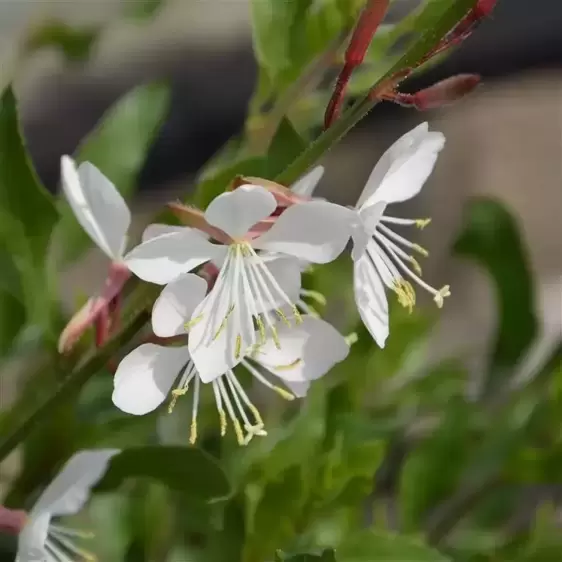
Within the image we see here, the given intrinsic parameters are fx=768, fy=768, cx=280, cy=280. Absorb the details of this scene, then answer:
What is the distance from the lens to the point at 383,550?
41 centimetres

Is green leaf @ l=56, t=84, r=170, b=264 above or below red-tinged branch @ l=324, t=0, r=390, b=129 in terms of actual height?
above

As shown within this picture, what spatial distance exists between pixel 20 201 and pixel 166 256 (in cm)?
18

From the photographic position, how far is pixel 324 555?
338mm

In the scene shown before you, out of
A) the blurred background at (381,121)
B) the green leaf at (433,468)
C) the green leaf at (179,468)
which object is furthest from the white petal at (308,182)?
the blurred background at (381,121)

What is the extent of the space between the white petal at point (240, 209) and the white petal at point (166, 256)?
0.04ft

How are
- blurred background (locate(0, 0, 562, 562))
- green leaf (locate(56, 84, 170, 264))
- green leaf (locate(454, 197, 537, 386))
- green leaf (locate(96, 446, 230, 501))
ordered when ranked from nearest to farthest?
green leaf (locate(96, 446, 230, 501)) → green leaf (locate(56, 84, 170, 264)) → green leaf (locate(454, 197, 537, 386)) → blurred background (locate(0, 0, 562, 562))

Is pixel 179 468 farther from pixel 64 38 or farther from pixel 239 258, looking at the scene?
pixel 64 38

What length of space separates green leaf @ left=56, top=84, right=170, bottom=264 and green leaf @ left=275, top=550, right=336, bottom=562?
296 mm

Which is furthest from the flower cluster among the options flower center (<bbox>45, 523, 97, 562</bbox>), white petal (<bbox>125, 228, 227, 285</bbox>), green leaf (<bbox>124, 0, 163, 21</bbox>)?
green leaf (<bbox>124, 0, 163, 21</bbox>)

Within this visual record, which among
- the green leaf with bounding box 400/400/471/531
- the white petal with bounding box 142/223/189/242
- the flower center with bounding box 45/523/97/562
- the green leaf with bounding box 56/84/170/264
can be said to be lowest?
the green leaf with bounding box 400/400/471/531

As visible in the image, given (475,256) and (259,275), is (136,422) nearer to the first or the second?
(259,275)

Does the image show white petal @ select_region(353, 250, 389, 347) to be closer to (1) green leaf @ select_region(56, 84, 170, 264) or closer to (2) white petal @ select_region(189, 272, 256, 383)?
(2) white petal @ select_region(189, 272, 256, 383)

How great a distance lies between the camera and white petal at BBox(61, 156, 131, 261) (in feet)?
1.18

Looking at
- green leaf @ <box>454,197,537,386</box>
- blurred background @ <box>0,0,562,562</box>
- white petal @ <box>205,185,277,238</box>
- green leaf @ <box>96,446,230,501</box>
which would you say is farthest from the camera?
blurred background @ <box>0,0,562,562</box>
